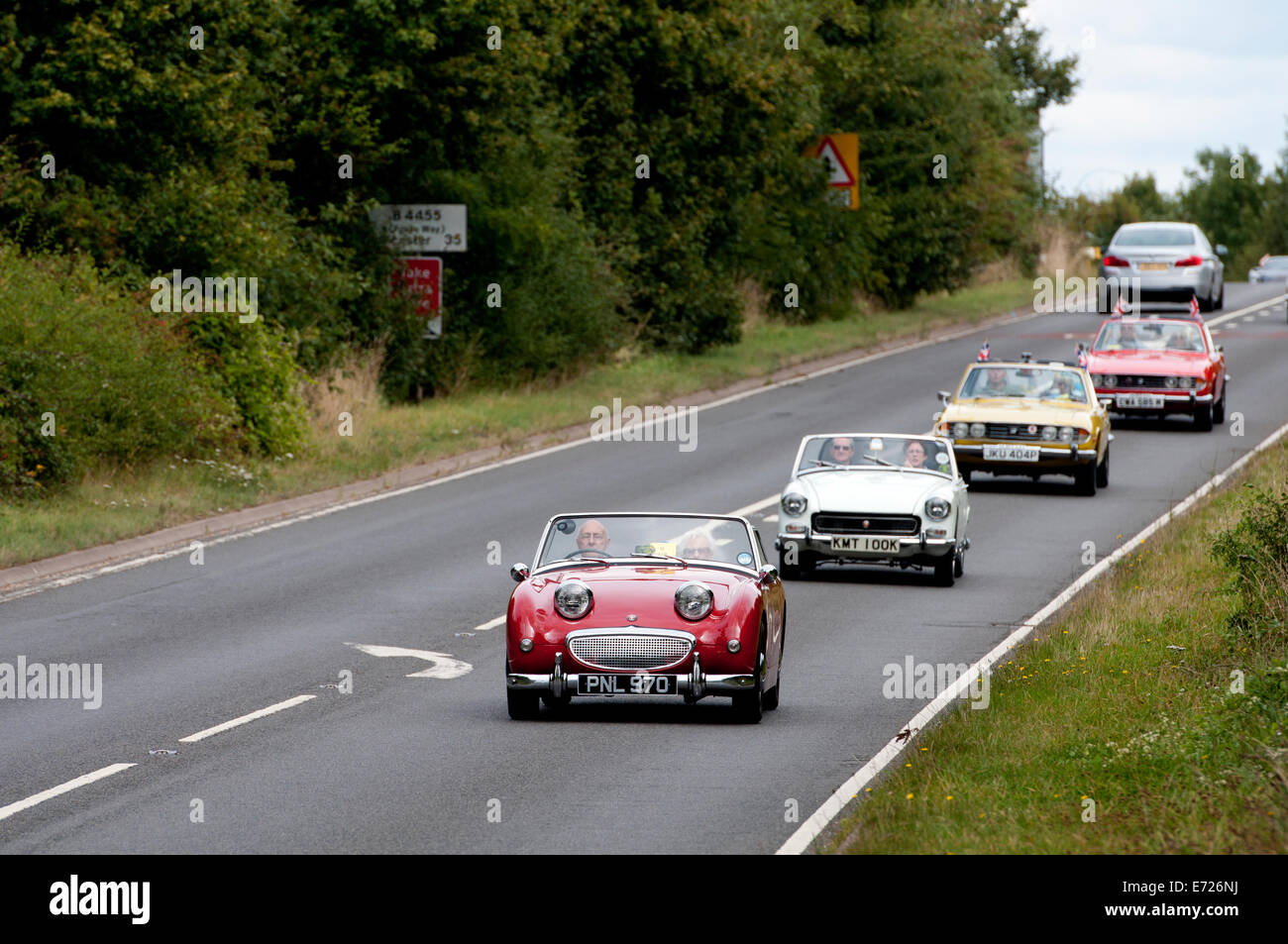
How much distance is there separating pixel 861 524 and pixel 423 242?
49.1 feet

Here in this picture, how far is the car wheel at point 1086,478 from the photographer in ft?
84.9

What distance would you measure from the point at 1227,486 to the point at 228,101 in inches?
526

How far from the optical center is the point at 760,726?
1286 cm

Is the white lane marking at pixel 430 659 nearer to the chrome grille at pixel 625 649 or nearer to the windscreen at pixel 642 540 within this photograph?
the windscreen at pixel 642 540

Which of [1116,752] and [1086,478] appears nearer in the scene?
[1116,752]

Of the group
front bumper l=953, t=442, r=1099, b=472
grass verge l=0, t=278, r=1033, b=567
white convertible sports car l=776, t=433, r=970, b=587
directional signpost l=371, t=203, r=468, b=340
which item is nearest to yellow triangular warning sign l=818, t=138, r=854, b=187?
grass verge l=0, t=278, r=1033, b=567

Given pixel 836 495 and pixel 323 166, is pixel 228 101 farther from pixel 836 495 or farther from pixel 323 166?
pixel 836 495

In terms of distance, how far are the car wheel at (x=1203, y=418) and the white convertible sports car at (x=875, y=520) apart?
13645 mm

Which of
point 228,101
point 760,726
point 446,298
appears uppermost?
point 228,101

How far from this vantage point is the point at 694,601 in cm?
1266

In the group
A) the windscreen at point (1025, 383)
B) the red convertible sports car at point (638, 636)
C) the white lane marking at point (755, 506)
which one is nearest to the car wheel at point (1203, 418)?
the windscreen at point (1025, 383)

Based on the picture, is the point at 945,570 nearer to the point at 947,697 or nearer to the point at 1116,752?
the point at 947,697

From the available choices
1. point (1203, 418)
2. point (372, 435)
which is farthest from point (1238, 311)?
point (372, 435)
